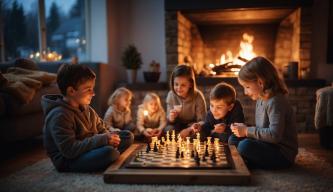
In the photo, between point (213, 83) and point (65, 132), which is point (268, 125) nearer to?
point (65, 132)

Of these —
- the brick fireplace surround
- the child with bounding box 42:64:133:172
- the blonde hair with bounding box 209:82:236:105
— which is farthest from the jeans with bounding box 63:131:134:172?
the brick fireplace surround

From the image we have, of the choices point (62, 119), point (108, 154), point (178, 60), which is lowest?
point (108, 154)

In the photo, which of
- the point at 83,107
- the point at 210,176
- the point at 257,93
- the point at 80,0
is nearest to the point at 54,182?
the point at 83,107

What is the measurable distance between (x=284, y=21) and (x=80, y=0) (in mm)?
2538

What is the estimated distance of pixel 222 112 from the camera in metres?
2.34

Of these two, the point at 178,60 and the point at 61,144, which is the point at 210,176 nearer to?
the point at 61,144

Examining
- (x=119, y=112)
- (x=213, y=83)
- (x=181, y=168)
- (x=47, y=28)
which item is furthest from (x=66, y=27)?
(x=181, y=168)

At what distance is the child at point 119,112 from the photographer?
2.96 metres

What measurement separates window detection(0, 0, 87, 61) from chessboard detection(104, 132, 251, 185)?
2.74 meters

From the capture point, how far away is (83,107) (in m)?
1.99

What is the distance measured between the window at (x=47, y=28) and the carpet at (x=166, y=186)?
263cm

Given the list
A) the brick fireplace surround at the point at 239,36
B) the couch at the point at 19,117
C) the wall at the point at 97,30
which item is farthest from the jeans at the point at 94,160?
the wall at the point at 97,30

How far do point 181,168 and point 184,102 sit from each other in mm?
1171

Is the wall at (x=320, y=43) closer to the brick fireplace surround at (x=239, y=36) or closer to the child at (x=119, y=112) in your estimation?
the brick fireplace surround at (x=239, y=36)
